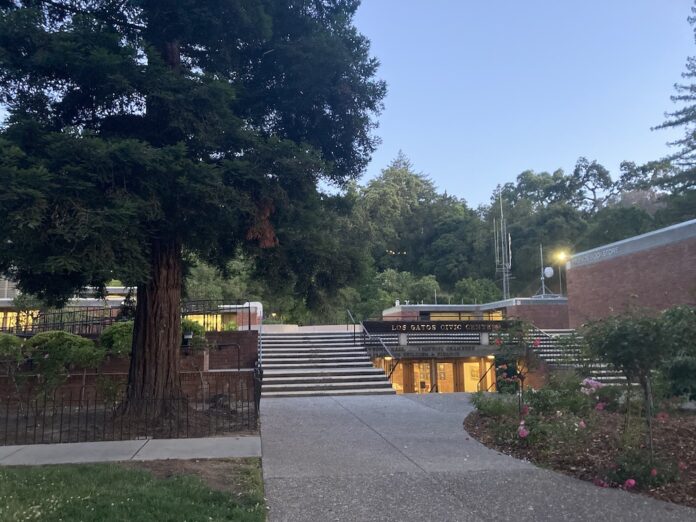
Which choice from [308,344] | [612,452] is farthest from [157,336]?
[308,344]

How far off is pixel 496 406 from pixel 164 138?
7.12m

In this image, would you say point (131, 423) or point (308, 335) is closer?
point (131, 423)

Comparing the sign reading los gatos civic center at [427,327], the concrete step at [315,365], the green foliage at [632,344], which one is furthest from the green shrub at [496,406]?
the sign reading los gatos civic center at [427,327]

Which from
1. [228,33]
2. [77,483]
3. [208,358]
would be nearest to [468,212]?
[208,358]

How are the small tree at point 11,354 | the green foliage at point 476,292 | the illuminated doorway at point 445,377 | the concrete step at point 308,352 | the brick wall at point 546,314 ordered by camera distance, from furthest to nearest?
the green foliage at point 476,292
the brick wall at point 546,314
the illuminated doorway at point 445,377
the concrete step at point 308,352
the small tree at point 11,354

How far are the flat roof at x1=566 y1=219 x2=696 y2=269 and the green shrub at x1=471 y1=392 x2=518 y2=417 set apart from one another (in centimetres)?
1459

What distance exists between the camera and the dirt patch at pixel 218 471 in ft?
19.4

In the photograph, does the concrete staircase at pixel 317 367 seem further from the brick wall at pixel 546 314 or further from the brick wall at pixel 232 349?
the brick wall at pixel 546 314

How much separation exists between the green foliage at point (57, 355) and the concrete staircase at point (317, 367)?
426cm

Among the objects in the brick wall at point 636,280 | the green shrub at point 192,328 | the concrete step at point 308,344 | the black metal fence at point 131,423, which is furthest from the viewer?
the brick wall at point 636,280

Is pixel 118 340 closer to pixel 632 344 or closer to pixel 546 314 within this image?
pixel 632 344

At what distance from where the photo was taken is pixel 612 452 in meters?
6.88

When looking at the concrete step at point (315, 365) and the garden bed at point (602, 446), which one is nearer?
the garden bed at point (602, 446)

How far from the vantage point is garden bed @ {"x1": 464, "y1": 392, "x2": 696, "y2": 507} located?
231 inches
